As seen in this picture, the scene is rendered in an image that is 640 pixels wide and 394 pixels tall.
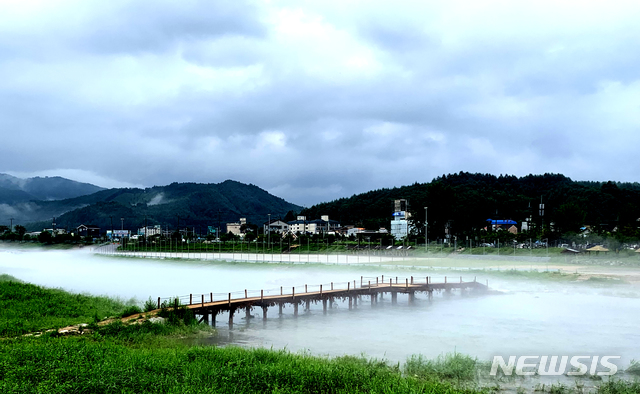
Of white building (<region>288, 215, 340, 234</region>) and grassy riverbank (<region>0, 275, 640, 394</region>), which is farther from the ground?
white building (<region>288, 215, 340, 234</region>)

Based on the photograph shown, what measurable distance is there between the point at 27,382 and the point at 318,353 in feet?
44.0

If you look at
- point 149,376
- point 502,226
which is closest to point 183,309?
point 149,376

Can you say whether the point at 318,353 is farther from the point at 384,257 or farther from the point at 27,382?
the point at 384,257

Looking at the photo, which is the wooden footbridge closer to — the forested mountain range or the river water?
A: the river water

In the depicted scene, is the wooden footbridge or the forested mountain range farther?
the forested mountain range

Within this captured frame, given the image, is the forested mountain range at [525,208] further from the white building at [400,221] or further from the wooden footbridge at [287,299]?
the wooden footbridge at [287,299]

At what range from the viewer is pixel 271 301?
35656 millimetres
